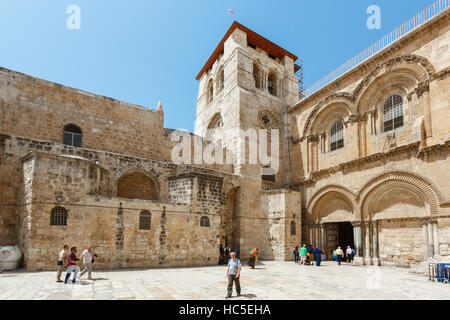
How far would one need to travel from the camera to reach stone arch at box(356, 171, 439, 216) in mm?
12666

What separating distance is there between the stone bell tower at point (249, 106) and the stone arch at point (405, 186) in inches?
237

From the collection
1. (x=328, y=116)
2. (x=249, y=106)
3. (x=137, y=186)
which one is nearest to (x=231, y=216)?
(x=137, y=186)

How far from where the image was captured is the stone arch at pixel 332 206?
1634 centimetres

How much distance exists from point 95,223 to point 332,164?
13.4 meters

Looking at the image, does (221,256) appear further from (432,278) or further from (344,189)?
(432,278)

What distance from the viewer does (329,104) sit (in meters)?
18.5

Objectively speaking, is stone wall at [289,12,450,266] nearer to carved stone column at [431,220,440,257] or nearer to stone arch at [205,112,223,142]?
carved stone column at [431,220,440,257]

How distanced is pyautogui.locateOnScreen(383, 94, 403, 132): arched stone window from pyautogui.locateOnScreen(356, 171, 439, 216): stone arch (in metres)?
2.61

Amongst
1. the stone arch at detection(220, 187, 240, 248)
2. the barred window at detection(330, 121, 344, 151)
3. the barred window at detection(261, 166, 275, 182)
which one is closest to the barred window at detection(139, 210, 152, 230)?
the stone arch at detection(220, 187, 240, 248)

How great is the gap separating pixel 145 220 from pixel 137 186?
10.9ft

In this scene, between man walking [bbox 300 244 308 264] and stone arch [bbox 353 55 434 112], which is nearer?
stone arch [bbox 353 55 434 112]

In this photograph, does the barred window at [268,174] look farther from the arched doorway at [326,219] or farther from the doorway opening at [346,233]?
the doorway opening at [346,233]

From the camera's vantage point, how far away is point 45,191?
11461 mm

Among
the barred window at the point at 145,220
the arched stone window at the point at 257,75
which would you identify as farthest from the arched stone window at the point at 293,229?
the arched stone window at the point at 257,75
